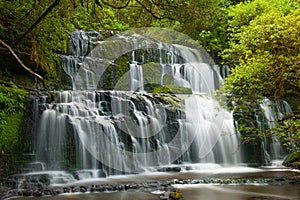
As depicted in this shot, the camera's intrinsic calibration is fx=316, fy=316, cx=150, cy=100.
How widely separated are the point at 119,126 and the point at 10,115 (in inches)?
126

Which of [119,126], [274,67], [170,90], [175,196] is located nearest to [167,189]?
[175,196]

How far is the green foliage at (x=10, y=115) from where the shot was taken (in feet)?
28.1

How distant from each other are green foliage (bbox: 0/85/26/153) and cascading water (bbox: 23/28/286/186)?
1.95 ft

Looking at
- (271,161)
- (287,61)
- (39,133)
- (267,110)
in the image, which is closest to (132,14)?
(287,61)

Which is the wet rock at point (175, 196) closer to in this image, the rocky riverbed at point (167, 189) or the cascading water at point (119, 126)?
the rocky riverbed at point (167, 189)

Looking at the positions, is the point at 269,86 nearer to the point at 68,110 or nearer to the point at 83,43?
the point at 68,110

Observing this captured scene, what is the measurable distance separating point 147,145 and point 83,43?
23.8 ft

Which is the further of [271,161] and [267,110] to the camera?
[267,110]

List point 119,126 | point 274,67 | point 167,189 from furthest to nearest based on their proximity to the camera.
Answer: point 119,126, point 167,189, point 274,67

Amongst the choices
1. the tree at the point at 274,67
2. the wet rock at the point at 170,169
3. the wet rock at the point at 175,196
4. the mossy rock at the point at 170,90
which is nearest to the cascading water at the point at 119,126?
the wet rock at the point at 170,169

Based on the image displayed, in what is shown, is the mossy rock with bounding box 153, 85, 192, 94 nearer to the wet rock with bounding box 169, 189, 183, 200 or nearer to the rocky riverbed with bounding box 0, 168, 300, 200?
the rocky riverbed with bounding box 0, 168, 300, 200

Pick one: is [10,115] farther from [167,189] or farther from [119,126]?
[167,189]

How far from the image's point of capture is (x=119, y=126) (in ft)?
32.9

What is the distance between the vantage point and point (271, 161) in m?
11.2
